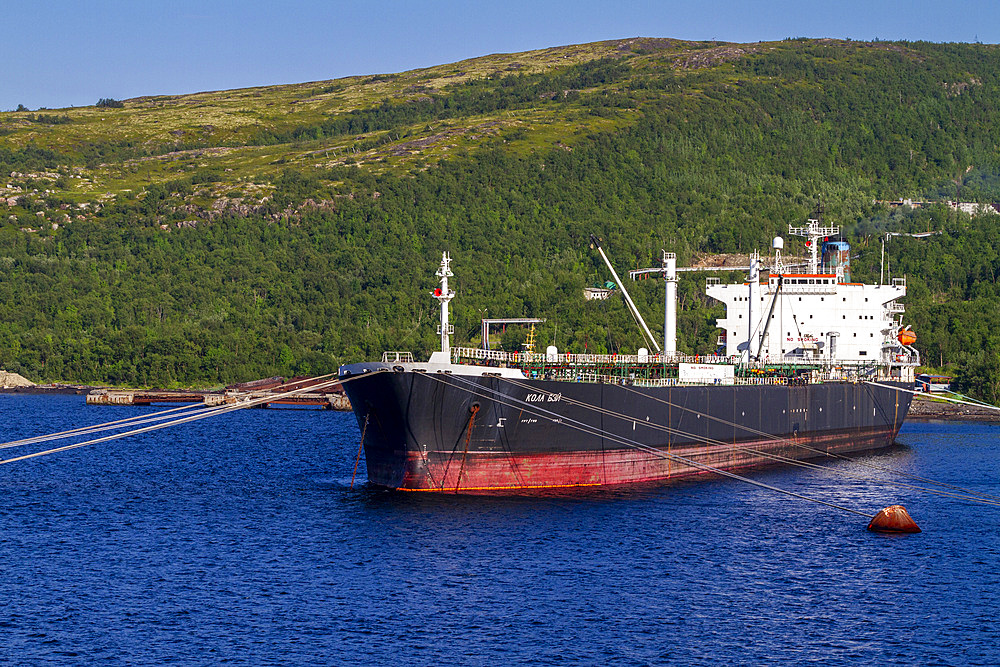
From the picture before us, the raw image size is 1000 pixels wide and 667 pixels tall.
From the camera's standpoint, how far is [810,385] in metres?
66.3

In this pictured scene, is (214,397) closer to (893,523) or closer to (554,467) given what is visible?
(554,467)

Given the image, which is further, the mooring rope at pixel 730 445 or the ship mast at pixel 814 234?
the ship mast at pixel 814 234

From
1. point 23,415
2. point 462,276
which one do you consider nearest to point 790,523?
point 23,415

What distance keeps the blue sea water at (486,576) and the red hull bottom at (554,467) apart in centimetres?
121

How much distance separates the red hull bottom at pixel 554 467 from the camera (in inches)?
1821

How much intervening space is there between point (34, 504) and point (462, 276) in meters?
131

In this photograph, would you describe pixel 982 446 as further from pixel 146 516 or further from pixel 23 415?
pixel 23 415

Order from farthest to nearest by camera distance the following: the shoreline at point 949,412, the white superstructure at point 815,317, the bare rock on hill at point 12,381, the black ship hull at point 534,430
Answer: the bare rock on hill at point 12,381 < the shoreline at point 949,412 < the white superstructure at point 815,317 < the black ship hull at point 534,430

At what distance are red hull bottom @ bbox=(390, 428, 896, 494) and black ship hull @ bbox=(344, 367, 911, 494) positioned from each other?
5 centimetres

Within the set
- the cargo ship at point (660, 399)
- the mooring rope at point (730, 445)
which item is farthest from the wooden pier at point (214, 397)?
the mooring rope at point (730, 445)

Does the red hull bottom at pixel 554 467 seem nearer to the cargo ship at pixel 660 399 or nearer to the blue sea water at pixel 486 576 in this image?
the cargo ship at pixel 660 399

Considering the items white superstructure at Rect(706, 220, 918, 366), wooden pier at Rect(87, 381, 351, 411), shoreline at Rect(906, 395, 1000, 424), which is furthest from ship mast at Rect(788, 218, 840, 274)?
wooden pier at Rect(87, 381, 351, 411)

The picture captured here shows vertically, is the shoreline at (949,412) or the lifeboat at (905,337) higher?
the lifeboat at (905,337)

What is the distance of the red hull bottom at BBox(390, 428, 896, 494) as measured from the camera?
152 ft
